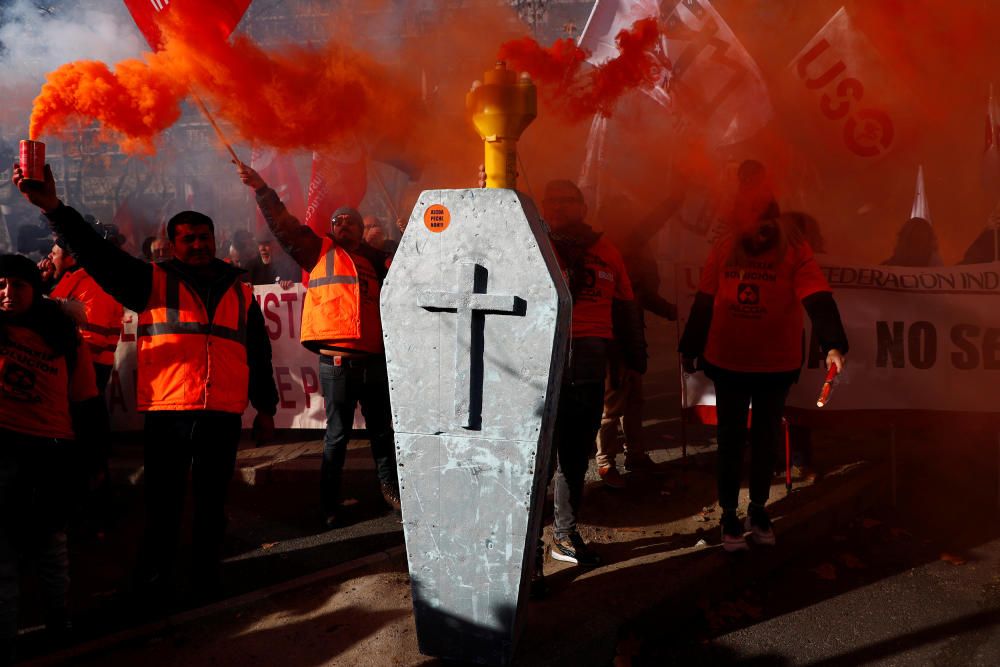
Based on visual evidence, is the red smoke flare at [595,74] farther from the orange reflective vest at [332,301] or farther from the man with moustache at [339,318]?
the orange reflective vest at [332,301]

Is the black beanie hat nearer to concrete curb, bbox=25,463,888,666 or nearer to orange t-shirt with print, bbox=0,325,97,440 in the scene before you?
orange t-shirt with print, bbox=0,325,97,440

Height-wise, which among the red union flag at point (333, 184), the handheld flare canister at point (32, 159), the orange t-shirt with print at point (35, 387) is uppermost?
the red union flag at point (333, 184)

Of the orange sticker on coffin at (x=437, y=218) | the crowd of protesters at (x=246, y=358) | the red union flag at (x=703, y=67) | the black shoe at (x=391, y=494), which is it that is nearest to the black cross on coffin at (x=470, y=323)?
the orange sticker on coffin at (x=437, y=218)

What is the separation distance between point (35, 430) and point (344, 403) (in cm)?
189

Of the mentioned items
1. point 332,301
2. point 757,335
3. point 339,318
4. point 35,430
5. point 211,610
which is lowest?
point 211,610

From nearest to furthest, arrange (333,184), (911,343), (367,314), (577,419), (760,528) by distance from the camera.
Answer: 1. (577,419)
2. (760,528)
3. (367,314)
4. (911,343)
5. (333,184)

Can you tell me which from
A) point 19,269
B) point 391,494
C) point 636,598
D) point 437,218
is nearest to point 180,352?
point 19,269

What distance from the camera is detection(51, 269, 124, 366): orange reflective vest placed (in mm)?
5281

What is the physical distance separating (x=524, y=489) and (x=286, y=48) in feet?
17.0

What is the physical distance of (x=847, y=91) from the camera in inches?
285

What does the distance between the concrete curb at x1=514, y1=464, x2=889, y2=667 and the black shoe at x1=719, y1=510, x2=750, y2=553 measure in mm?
60

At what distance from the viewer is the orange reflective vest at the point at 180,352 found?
3.68 meters

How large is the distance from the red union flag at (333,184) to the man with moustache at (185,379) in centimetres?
568

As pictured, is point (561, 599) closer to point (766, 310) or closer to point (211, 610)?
point (211, 610)
